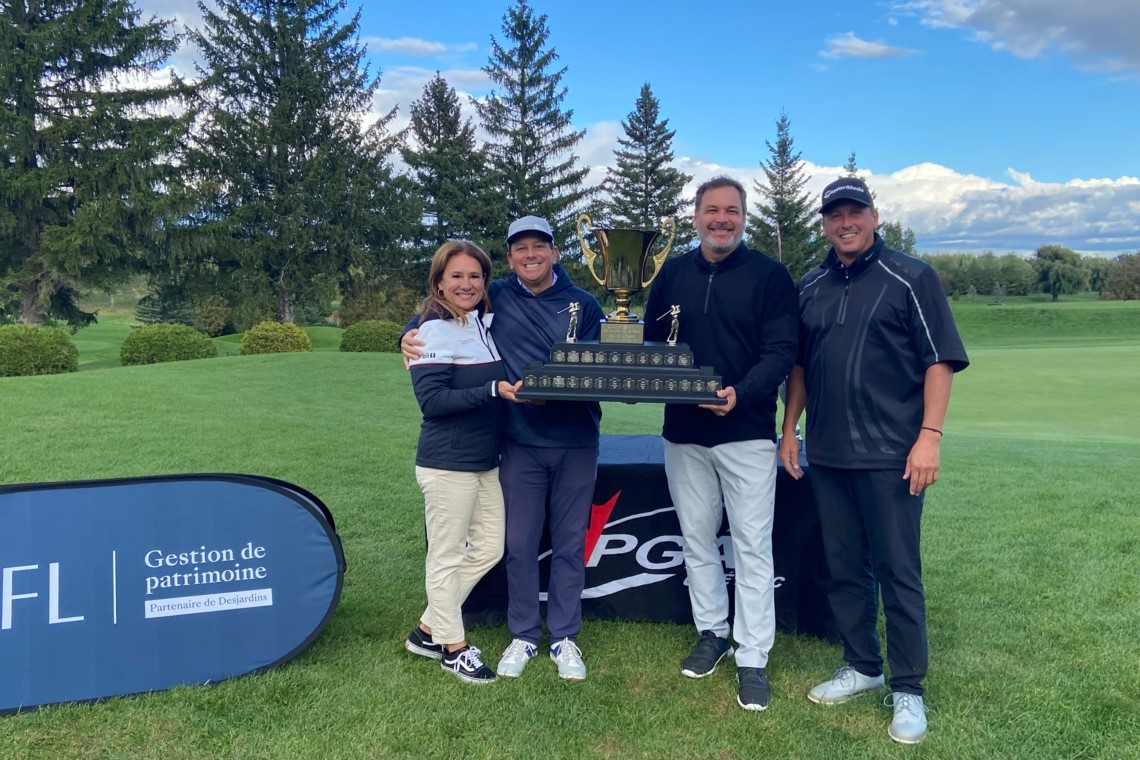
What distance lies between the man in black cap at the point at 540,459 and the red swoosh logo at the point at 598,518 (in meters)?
0.33

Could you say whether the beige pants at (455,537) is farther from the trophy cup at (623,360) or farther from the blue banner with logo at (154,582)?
the trophy cup at (623,360)

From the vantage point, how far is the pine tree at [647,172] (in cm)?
4331

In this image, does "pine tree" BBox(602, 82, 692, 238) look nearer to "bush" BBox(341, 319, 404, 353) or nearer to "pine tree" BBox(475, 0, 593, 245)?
"pine tree" BBox(475, 0, 593, 245)

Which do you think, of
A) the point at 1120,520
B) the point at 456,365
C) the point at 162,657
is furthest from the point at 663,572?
the point at 1120,520

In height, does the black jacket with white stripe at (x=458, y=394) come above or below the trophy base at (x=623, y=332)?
below

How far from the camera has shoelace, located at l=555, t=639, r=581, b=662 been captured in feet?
11.2

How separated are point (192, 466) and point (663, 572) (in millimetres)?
5618

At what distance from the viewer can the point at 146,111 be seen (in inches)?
1115

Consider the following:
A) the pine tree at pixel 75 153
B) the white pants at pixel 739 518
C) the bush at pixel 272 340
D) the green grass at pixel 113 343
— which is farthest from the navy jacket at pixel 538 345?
the pine tree at pixel 75 153

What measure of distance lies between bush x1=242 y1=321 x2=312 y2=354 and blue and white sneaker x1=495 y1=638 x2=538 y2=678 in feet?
59.3

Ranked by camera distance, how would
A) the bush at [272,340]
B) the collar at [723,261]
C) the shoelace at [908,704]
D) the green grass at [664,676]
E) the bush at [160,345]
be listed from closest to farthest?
the green grass at [664,676] → the shoelace at [908,704] → the collar at [723,261] → the bush at [160,345] → the bush at [272,340]

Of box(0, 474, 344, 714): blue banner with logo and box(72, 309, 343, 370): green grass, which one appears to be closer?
box(0, 474, 344, 714): blue banner with logo

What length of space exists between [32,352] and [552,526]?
53.2 feet

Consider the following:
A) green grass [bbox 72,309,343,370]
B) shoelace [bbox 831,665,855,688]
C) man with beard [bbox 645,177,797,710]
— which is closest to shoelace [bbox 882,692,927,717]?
shoelace [bbox 831,665,855,688]
